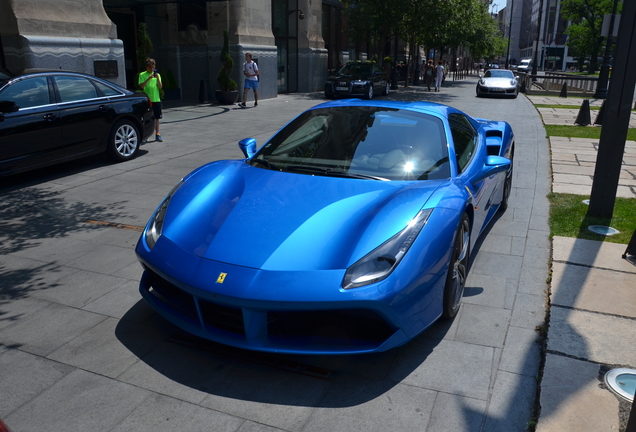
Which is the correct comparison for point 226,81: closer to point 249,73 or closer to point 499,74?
point 249,73

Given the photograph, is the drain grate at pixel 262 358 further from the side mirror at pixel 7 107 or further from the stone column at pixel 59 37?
the stone column at pixel 59 37

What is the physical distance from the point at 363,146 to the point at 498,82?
79.4 feet

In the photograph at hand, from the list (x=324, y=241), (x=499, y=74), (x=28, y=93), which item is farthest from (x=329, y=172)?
(x=499, y=74)

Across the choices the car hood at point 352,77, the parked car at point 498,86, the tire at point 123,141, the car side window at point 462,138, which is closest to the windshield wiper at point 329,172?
the car side window at point 462,138

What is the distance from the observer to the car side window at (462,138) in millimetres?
4446

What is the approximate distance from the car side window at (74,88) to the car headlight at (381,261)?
6.90m

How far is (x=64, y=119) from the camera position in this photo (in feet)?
26.9

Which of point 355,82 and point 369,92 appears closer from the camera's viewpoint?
point 355,82

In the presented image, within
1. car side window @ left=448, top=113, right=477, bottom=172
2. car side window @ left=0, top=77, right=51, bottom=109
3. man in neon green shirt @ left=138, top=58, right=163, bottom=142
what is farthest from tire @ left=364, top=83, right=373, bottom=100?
car side window @ left=448, top=113, right=477, bottom=172

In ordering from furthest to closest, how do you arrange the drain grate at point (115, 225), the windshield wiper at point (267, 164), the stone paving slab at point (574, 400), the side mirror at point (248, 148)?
the drain grate at point (115, 225), the side mirror at point (248, 148), the windshield wiper at point (267, 164), the stone paving slab at point (574, 400)

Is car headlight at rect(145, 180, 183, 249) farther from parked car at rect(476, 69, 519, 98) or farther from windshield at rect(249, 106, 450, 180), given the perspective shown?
parked car at rect(476, 69, 519, 98)

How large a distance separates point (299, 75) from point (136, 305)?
23.5 m

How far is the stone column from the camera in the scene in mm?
11812

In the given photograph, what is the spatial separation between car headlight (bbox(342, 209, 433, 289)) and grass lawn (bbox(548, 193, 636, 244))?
Answer: 125 inches
